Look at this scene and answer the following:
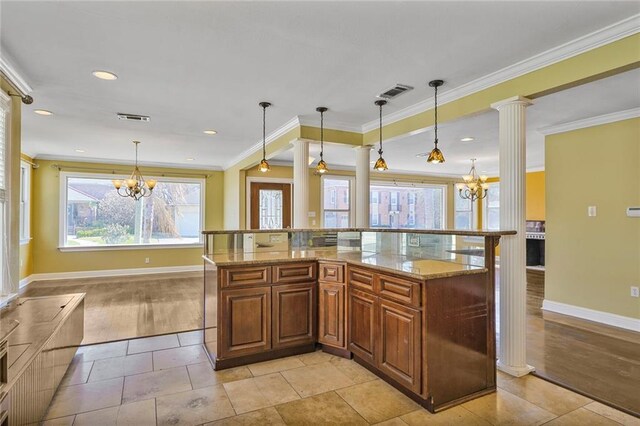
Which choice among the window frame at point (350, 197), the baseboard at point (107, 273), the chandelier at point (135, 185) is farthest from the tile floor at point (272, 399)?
the window frame at point (350, 197)

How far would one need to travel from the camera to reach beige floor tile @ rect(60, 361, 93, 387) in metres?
2.68

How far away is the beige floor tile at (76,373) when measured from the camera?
2.68 m

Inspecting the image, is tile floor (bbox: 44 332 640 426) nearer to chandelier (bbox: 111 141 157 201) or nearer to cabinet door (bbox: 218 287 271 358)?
cabinet door (bbox: 218 287 271 358)

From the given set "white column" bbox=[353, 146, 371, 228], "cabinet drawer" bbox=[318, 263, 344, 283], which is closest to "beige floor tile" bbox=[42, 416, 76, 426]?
"cabinet drawer" bbox=[318, 263, 344, 283]

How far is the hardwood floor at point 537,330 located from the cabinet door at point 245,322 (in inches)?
49.0

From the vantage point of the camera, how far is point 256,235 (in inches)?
149

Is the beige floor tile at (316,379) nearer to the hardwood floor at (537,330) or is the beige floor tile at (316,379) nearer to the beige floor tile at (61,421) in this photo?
the beige floor tile at (61,421)

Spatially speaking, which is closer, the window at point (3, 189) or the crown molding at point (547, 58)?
the crown molding at point (547, 58)

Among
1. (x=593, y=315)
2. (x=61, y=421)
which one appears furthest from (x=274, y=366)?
(x=593, y=315)

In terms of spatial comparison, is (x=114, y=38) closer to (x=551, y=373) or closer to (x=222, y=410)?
(x=222, y=410)

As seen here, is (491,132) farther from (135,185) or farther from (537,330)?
(135,185)

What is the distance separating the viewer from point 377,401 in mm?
2443

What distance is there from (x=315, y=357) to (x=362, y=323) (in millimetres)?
602

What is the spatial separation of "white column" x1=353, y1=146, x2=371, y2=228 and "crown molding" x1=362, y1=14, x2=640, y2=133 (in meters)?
1.11
